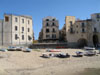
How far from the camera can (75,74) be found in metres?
17.4

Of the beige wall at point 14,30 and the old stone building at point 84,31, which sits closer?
the beige wall at point 14,30

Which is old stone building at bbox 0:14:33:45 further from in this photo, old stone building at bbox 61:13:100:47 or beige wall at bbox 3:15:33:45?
old stone building at bbox 61:13:100:47

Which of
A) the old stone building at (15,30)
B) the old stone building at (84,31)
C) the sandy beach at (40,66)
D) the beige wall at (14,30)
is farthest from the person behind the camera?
the old stone building at (84,31)

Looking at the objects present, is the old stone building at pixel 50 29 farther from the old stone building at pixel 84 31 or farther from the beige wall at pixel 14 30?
the beige wall at pixel 14 30

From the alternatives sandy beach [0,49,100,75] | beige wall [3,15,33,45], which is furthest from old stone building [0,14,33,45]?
sandy beach [0,49,100,75]

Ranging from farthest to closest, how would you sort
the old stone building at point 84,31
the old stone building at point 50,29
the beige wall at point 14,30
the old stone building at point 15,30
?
the old stone building at point 50,29 < the old stone building at point 84,31 < the beige wall at point 14,30 < the old stone building at point 15,30

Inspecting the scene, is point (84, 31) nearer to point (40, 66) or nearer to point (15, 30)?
point (15, 30)

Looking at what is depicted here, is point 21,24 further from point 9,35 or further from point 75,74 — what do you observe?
point 75,74

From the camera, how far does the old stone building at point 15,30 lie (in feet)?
129

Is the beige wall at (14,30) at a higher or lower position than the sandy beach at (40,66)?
higher

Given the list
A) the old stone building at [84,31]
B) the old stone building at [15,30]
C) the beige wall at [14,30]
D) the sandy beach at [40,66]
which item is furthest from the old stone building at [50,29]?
the sandy beach at [40,66]

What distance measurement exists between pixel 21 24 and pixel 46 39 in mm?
14180

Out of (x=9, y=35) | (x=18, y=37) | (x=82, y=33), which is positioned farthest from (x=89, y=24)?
(x=9, y=35)

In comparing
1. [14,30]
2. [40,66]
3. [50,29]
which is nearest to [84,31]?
[50,29]
